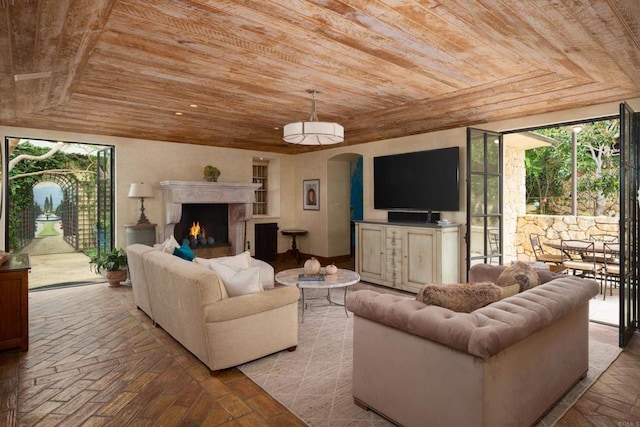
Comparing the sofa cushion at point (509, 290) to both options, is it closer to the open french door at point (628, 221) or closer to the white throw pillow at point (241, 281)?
the open french door at point (628, 221)

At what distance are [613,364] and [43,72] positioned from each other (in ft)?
16.4

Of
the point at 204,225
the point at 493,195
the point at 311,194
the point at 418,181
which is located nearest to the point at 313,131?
the point at 418,181

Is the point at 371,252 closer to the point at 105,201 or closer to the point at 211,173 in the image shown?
the point at 211,173

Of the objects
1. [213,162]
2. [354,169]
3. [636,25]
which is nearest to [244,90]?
[636,25]

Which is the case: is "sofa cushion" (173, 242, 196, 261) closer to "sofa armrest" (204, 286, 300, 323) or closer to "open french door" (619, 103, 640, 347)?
"sofa armrest" (204, 286, 300, 323)

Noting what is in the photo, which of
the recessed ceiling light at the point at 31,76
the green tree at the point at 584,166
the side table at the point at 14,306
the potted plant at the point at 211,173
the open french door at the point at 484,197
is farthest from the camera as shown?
the green tree at the point at 584,166

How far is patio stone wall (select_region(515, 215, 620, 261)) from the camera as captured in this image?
6.83m

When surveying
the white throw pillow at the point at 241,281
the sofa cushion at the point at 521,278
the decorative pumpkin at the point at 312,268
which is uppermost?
the sofa cushion at the point at 521,278

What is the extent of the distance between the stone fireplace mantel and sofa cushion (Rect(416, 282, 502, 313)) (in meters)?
5.05

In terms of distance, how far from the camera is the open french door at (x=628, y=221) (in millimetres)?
3248

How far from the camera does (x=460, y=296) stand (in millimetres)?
2105

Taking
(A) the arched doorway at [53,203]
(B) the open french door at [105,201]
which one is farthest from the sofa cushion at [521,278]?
(A) the arched doorway at [53,203]

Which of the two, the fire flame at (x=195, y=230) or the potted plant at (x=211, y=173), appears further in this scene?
the fire flame at (x=195, y=230)

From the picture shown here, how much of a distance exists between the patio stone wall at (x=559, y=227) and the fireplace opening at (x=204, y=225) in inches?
240
